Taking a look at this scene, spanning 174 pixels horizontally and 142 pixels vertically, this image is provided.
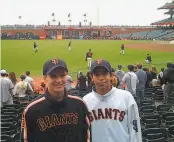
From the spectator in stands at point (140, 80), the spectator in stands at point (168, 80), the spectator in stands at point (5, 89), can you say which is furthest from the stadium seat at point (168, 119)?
the spectator in stands at point (5, 89)

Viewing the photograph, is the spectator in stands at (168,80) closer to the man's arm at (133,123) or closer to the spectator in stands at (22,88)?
the spectator in stands at (22,88)

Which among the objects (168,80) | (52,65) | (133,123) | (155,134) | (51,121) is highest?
(52,65)

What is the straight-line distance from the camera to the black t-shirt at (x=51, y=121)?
338 cm

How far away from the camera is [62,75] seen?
349 cm

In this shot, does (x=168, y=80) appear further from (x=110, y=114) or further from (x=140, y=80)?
(x=110, y=114)

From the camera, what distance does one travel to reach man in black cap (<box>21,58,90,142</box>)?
3.38 m

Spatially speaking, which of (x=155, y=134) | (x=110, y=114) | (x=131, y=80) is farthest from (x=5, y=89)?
(x=110, y=114)

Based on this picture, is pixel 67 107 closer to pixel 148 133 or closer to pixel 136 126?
pixel 136 126

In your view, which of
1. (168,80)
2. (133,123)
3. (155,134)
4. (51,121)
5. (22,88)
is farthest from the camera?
(22,88)

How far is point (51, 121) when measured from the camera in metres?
3.38

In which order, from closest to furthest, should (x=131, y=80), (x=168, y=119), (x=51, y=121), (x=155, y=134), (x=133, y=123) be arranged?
(x=51, y=121)
(x=133, y=123)
(x=155, y=134)
(x=168, y=119)
(x=131, y=80)

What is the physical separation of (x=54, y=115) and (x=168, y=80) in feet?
32.3

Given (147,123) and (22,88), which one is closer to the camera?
(147,123)

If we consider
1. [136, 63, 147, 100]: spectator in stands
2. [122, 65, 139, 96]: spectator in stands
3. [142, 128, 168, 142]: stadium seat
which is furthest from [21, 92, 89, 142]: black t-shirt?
[136, 63, 147, 100]: spectator in stands
